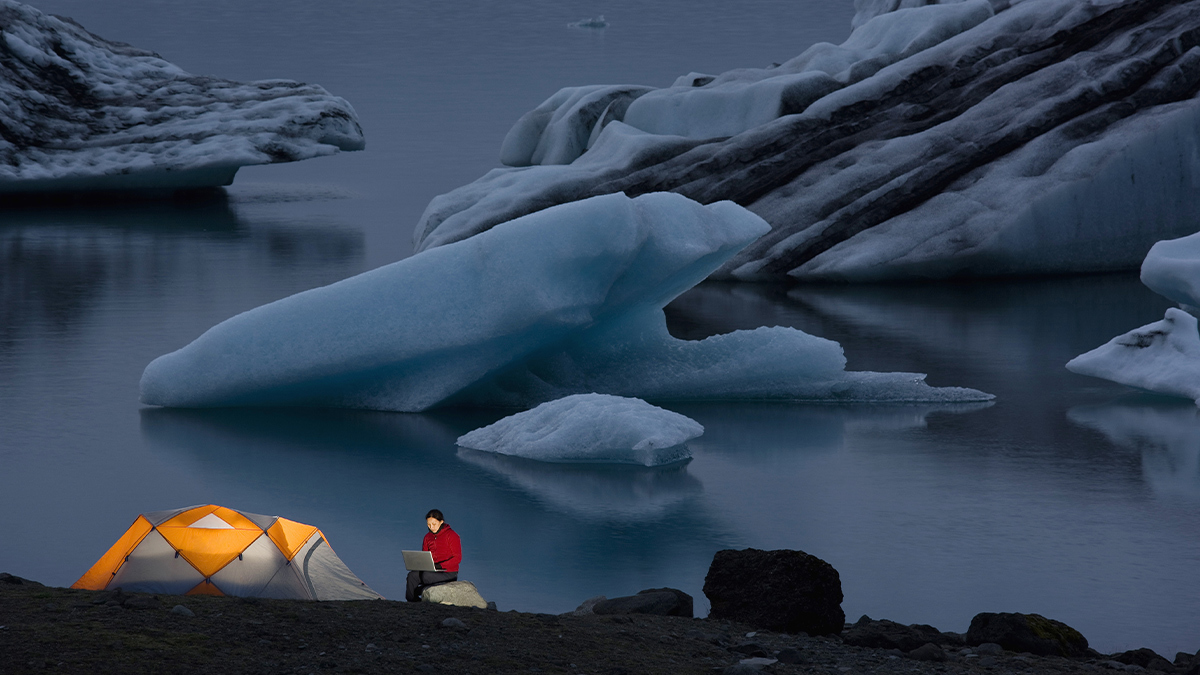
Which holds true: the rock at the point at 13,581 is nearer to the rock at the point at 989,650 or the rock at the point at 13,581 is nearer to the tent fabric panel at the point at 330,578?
the tent fabric panel at the point at 330,578

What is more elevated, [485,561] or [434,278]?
[434,278]

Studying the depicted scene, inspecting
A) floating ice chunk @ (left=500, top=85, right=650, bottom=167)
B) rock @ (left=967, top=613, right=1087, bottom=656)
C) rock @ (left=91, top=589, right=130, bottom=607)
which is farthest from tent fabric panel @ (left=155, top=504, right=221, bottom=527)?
floating ice chunk @ (left=500, top=85, right=650, bottom=167)

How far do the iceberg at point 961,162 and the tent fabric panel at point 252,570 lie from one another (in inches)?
343

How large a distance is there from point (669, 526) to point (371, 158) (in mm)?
20478

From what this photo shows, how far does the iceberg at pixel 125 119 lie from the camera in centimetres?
1917

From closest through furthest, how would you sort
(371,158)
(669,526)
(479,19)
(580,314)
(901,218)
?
1. (669,526)
2. (580,314)
3. (901,218)
4. (371,158)
5. (479,19)

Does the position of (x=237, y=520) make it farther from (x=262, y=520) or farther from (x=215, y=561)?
(x=215, y=561)

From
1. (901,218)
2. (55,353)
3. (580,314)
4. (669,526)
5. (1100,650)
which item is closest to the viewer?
(1100,650)

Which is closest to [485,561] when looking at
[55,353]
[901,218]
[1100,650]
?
[1100,650]

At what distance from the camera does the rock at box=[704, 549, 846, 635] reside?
14.6 feet

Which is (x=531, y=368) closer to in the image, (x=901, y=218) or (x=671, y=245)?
(x=671, y=245)

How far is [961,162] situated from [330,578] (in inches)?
388

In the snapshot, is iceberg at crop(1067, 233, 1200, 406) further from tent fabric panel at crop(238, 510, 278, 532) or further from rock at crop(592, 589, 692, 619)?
tent fabric panel at crop(238, 510, 278, 532)

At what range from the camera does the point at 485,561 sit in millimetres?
5609
